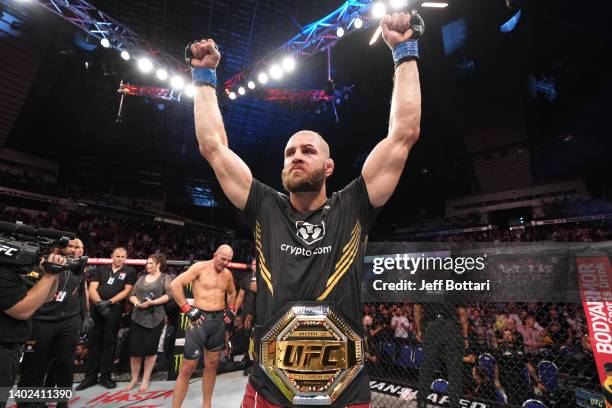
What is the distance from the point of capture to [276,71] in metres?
9.17

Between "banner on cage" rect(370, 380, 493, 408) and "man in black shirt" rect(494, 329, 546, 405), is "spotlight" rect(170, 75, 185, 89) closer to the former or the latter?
"banner on cage" rect(370, 380, 493, 408)

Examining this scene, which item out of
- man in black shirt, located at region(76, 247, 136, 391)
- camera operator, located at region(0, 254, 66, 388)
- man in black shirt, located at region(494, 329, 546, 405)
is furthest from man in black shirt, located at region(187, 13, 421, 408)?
man in black shirt, located at region(76, 247, 136, 391)

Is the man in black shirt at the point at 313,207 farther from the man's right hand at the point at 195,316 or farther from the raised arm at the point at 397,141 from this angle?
the man's right hand at the point at 195,316

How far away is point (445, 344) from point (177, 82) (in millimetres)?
9697

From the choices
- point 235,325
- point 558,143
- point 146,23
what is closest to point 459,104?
point 558,143

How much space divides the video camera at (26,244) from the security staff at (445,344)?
11.5ft

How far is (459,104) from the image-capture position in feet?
48.6

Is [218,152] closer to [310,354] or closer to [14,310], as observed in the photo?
[310,354]

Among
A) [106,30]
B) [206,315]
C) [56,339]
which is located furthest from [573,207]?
[106,30]

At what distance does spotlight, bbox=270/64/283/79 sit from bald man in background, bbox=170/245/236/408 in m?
6.36

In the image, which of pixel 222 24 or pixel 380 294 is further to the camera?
pixel 222 24

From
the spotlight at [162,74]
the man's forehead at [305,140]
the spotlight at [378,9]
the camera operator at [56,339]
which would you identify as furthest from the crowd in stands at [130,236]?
the man's forehead at [305,140]

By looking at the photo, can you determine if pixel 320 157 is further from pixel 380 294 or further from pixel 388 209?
pixel 388 209

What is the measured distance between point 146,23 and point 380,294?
960 centimetres
